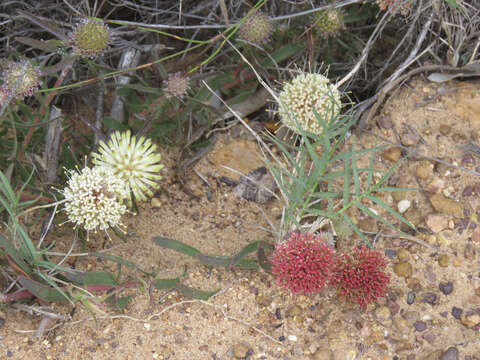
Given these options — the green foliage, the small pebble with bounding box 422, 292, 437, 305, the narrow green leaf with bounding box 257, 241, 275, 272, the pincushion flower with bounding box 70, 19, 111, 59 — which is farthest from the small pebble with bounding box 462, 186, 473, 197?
the pincushion flower with bounding box 70, 19, 111, 59

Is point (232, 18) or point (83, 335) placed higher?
point (232, 18)

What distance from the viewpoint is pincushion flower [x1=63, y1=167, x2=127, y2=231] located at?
1889mm

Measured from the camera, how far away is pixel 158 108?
2217mm

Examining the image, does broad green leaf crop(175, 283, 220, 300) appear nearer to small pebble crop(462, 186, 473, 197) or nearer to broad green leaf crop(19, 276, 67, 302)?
broad green leaf crop(19, 276, 67, 302)

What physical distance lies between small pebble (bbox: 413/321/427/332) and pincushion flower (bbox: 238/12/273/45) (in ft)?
4.76

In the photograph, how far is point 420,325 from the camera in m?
2.05

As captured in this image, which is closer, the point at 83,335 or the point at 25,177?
the point at 83,335

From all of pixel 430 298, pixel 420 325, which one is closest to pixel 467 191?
pixel 430 298

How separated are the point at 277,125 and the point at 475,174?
1.03 m

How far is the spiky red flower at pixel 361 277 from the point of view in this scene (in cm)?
200

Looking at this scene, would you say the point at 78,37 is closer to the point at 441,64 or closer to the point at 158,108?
the point at 158,108

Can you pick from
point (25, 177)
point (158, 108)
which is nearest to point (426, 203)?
point (158, 108)

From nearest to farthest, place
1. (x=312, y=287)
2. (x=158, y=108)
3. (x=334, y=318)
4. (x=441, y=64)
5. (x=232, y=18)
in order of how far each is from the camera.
Result: (x=312, y=287) < (x=334, y=318) < (x=158, y=108) < (x=441, y=64) < (x=232, y=18)

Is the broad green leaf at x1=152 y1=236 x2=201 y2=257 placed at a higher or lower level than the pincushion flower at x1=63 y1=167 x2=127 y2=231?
lower
